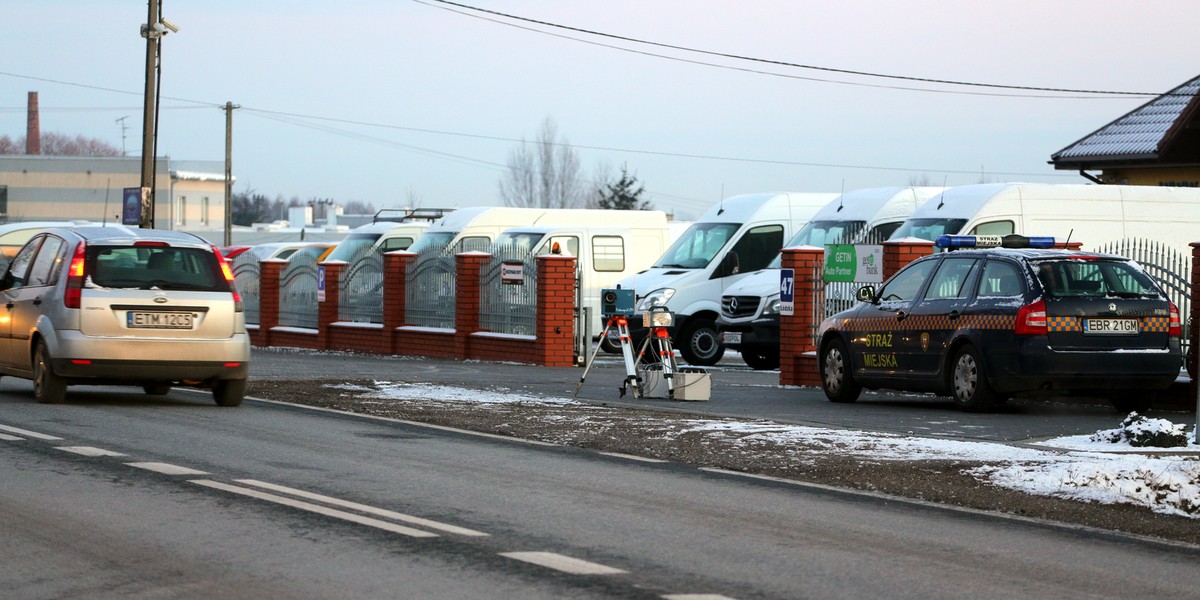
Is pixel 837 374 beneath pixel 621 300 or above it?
beneath

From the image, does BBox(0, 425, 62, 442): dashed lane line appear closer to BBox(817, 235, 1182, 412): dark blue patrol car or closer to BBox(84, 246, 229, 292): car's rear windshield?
BBox(84, 246, 229, 292): car's rear windshield

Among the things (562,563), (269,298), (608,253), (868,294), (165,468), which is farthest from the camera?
(269,298)

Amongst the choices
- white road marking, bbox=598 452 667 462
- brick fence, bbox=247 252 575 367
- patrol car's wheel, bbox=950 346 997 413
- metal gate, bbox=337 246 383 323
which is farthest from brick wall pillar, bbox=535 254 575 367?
white road marking, bbox=598 452 667 462

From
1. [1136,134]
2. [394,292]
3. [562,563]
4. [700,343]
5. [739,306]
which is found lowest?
[562,563]

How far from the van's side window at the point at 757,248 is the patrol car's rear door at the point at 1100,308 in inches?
432

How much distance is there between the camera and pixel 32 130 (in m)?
118

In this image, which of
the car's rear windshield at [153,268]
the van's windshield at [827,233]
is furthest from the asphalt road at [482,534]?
the van's windshield at [827,233]

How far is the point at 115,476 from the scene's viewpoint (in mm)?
10250

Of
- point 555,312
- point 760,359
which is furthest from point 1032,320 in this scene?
point 555,312

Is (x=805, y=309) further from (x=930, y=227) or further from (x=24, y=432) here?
(x=24, y=432)

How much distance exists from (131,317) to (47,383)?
0.95 metres

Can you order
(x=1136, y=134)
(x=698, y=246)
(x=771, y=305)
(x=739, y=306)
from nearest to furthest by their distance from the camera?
1. (x=771, y=305)
2. (x=739, y=306)
3. (x=698, y=246)
4. (x=1136, y=134)

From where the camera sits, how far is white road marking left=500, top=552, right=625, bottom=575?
727cm

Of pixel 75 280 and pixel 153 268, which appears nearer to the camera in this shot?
pixel 75 280
